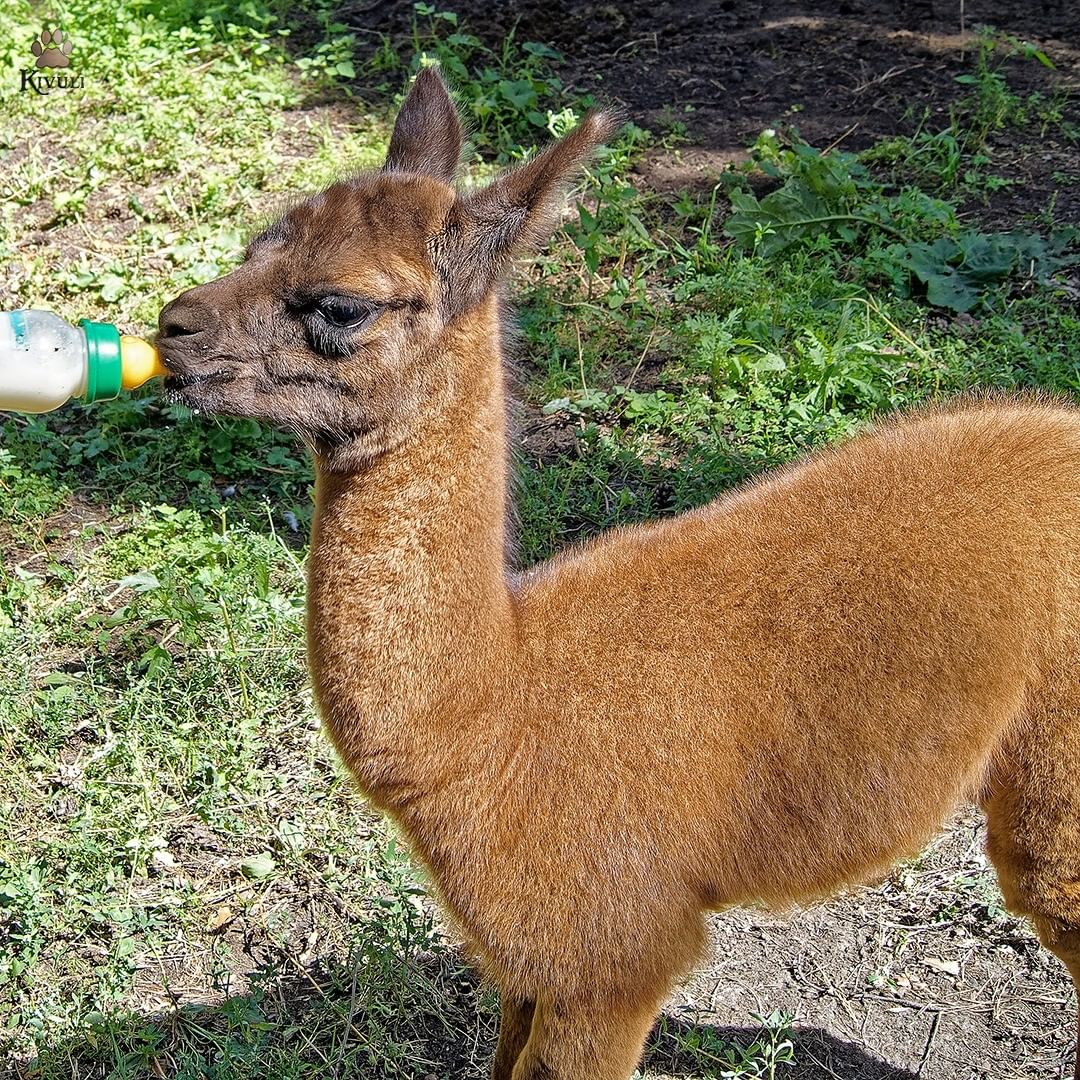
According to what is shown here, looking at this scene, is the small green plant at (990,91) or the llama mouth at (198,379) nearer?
the llama mouth at (198,379)

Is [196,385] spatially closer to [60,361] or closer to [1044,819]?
[60,361]

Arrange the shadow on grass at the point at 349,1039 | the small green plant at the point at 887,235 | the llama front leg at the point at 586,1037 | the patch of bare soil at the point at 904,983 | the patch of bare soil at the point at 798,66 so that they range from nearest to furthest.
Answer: the llama front leg at the point at 586,1037 → the shadow on grass at the point at 349,1039 → the patch of bare soil at the point at 904,983 → the small green plant at the point at 887,235 → the patch of bare soil at the point at 798,66

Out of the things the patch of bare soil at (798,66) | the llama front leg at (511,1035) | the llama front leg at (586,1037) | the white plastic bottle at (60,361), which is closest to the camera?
the white plastic bottle at (60,361)

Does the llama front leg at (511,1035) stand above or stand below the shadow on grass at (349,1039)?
above

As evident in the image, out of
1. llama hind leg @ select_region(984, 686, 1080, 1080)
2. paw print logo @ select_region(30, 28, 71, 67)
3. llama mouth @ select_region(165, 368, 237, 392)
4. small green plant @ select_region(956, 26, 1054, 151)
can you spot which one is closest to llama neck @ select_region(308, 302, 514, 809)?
llama mouth @ select_region(165, 368, 237, 392)

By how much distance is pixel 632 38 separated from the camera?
7.64 metres

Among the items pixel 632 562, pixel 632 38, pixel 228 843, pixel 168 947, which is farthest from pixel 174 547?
pixel 632 38

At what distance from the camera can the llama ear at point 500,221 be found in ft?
8.84

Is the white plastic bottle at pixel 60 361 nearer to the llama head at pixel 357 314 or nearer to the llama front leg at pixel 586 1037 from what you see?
the llama head at pixel 357 314

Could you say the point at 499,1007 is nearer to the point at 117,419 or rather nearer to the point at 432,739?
the point at 432,739

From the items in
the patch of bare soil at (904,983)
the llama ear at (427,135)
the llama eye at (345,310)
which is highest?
the llama ear at (427,135)

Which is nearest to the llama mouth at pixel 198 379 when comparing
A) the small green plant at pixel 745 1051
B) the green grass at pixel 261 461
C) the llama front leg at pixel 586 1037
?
the green grass at pixel 261 461

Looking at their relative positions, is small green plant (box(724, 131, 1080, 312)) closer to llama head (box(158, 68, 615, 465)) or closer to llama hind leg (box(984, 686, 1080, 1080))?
llama hind leg (box(984, 686, 1080, 1080))

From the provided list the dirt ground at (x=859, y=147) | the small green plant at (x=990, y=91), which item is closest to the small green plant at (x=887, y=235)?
the dirt ground at (x=859, y=147)
